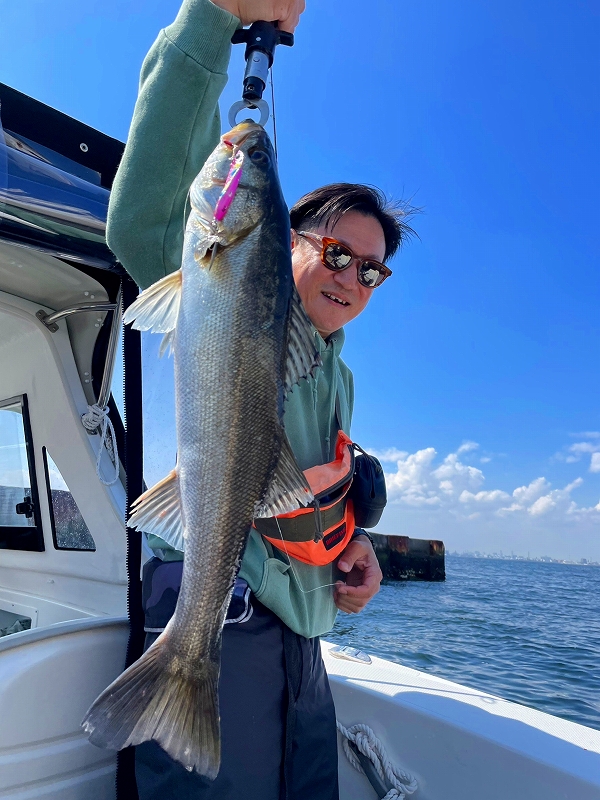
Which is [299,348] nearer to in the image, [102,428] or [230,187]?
→ [230,187]

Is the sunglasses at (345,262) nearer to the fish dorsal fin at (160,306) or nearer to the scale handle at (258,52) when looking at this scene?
the scale handle at (258,52)

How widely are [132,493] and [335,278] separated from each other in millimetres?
1359

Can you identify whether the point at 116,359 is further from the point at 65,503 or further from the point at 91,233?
the point at 91,233

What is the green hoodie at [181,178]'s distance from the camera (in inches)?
70.2

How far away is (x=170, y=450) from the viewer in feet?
8.38

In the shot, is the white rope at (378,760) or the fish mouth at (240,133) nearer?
the fish mouth at (240,133)

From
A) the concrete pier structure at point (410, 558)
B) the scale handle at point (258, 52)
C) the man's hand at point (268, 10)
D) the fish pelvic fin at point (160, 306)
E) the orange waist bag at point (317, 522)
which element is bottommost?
the concrete pier structure at point (410, 558)

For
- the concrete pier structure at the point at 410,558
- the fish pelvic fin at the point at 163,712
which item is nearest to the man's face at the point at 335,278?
the fish pelvic fin at the point at 163,712

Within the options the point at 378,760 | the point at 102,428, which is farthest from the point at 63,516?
the point at 378,760

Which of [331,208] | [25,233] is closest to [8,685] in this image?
[25,233]

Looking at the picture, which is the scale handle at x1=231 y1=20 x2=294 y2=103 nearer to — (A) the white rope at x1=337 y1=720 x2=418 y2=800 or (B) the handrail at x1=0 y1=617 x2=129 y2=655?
(B) the handrail at x1=0 y1=617 x2=129 y2=655

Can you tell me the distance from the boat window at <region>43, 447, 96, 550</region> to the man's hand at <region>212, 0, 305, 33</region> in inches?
149

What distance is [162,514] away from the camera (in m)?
1.61

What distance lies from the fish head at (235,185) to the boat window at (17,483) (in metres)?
3.83
